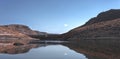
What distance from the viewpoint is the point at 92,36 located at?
199 meters

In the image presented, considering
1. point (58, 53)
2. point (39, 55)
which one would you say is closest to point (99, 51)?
point (58, 53)

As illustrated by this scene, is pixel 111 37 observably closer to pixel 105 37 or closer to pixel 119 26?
pixel 105 37

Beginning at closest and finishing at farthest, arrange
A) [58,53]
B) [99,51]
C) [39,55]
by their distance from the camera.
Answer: [39,55], [58,53], [99,51]

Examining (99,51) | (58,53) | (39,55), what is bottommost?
(39,55)

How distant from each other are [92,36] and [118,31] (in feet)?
91.3

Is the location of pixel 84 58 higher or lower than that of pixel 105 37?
lower

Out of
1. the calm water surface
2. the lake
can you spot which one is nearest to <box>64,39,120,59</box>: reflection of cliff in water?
the lake

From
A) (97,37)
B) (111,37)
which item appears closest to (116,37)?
(111,37)

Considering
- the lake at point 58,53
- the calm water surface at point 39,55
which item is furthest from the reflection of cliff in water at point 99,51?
the calm water surface at point 39,55

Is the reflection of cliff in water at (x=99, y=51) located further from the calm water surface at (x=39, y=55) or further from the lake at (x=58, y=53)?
the calm water surface at (x=39, y=55)

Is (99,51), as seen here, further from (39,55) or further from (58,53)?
(39,55)

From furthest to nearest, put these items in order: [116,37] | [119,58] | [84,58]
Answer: [116,37]
[84,58]
[119,58]

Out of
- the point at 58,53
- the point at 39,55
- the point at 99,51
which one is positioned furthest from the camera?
the point at 99,51

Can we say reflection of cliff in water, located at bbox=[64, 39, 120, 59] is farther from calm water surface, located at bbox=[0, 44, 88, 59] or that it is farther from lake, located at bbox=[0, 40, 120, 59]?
calm water surface, located at bbox=[0, 44, 88, 59]
